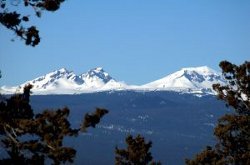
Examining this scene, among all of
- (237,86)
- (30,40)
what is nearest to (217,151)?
(237,86)

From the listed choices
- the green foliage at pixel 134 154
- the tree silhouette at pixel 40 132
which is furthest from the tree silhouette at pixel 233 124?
the tree silhouette at pixel 40 132

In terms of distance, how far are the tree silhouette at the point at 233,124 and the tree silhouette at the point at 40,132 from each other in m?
18.6

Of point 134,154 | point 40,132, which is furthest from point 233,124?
point 40,132

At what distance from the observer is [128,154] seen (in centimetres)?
4625

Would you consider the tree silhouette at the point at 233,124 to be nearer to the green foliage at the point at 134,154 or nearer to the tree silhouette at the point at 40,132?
the green foliage at the point at 134,154

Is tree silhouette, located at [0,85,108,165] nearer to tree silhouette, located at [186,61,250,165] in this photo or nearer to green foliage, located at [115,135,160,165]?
tree silhouette, located at [186,61,250,165]

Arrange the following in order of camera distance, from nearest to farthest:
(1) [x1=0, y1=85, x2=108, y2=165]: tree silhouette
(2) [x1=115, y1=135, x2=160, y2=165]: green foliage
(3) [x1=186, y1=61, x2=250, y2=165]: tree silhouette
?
(1) [x1=0, y1=85, x2=108, y2=165]: tree silhouette → (3) [x1=186, y1=61, x2=250, y2=165]: tree silhouette → (2) [x1=115, y1=135, x2=160, y2=165]: green foliage

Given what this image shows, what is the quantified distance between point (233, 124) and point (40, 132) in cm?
2081

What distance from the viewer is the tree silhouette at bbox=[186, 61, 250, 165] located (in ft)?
131

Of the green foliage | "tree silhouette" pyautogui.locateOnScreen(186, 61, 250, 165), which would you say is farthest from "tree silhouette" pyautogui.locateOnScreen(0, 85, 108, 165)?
the green foliage

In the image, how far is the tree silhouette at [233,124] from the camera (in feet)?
131

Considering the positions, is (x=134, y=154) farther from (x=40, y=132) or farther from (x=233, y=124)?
(x=40, y=132)

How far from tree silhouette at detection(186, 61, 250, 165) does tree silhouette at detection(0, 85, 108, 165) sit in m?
18.6

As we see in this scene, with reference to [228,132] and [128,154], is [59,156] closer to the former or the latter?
[228,132]
